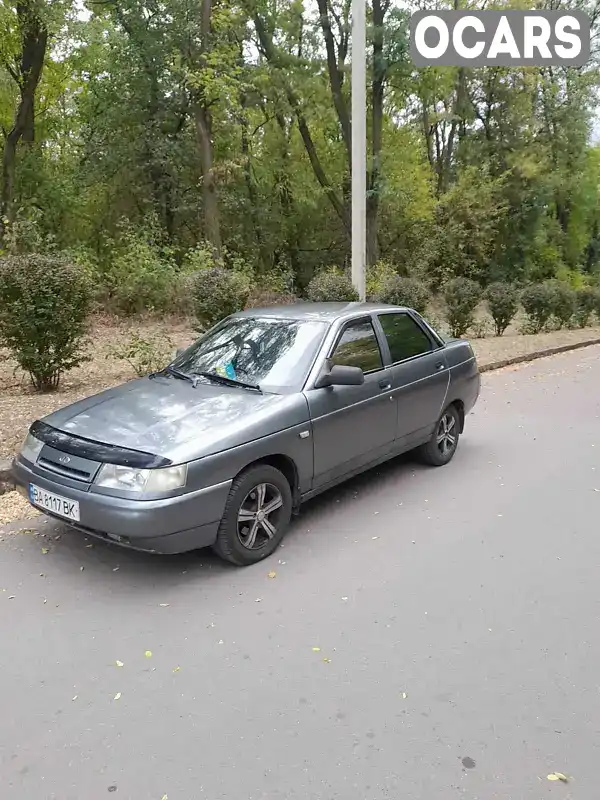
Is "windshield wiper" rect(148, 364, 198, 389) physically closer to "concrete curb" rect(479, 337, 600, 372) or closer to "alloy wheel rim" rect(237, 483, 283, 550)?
"alloy wheel rim" rect(237, 483, 283, 550)

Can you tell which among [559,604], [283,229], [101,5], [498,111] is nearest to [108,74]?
[101,5]

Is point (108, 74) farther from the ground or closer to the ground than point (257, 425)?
farther from the ground

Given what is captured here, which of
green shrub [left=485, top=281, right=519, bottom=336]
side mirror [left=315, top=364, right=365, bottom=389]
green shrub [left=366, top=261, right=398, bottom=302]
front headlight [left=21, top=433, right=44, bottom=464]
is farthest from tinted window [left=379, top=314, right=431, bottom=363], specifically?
green shrub [left=485, top=281, right=519, bottom=336]

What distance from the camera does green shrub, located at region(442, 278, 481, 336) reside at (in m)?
14.2

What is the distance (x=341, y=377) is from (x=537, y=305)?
12.8 meters

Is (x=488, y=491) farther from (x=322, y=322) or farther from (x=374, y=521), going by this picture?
(x=322, y=322)

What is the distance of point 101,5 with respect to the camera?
802 inches

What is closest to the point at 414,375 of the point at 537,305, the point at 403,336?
the point at 403,336

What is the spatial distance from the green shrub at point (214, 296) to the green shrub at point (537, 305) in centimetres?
891

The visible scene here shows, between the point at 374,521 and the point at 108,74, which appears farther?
the point at 108,74

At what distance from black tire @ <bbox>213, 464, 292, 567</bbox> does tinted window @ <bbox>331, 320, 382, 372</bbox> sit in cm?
109

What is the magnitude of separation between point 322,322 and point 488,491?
2.00 meters

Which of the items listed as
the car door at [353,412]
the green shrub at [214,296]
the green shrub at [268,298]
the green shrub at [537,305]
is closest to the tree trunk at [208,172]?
the green shrub at [268,298]

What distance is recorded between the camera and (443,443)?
242 inches
